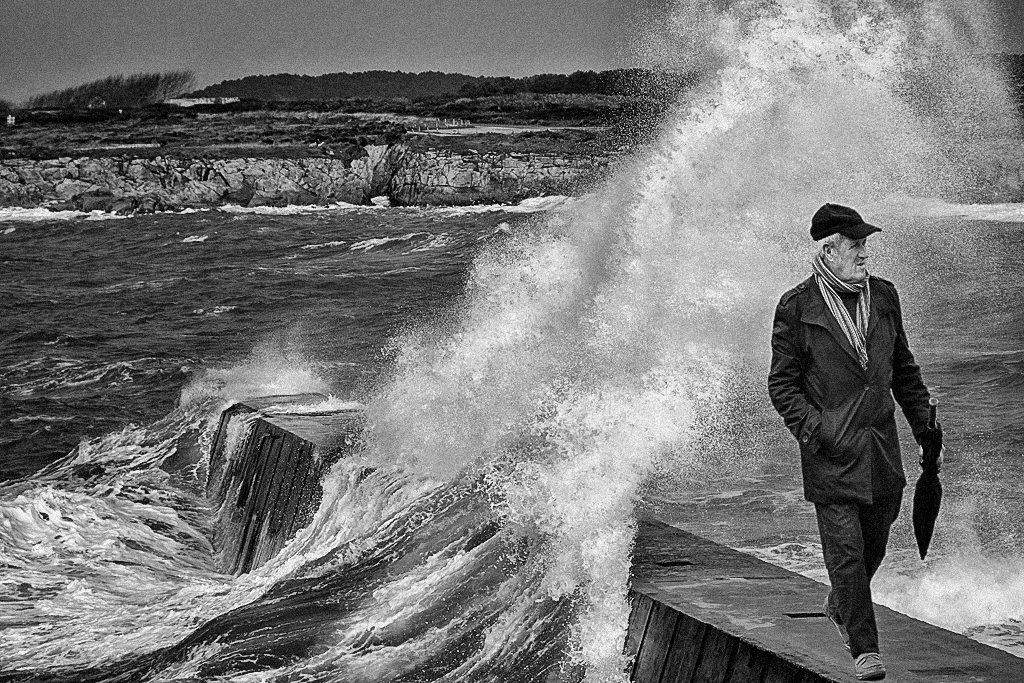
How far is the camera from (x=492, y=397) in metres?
9.42

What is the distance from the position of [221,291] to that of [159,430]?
14910mm

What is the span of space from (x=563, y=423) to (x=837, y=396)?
169 inches

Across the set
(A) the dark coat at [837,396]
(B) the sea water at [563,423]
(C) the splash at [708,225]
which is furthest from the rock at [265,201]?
(A) the dark coat at [837,396]

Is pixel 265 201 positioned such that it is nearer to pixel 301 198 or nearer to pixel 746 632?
→ pixel 301 198

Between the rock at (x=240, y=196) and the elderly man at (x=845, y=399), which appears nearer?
the elderly man at (x=845, y=399)

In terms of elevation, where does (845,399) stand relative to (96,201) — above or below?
above

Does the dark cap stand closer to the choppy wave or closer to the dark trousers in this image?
the dark trousers

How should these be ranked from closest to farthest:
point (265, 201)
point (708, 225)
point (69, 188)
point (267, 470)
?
1. point (267, 470)
2. point (708, 225)
3. point (265, 201)
4. point (69, 188)

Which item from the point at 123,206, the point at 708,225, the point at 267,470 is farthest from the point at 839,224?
the point at 123,206

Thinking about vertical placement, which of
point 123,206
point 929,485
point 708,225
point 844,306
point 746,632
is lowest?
point 123,206

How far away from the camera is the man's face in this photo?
150 inches

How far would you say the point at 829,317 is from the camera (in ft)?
12.6

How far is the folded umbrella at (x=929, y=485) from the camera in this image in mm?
3840

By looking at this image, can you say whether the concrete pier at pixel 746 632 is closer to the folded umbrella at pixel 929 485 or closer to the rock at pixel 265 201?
the folded umbrella at pixel 929 485
